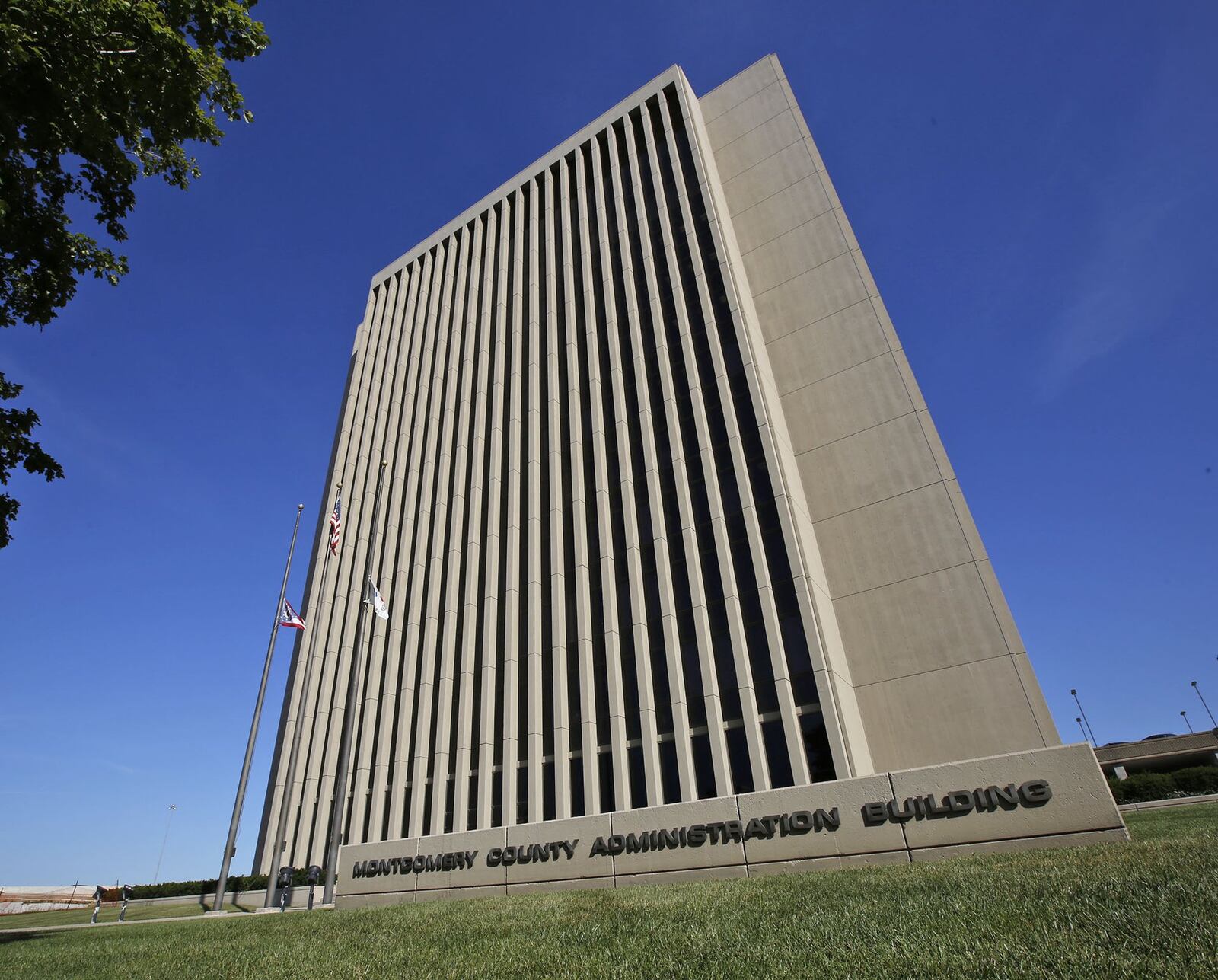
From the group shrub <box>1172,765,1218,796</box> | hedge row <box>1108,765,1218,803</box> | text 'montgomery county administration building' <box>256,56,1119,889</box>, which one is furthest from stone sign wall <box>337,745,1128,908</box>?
shrub <box>1172,765,1218,796</box>

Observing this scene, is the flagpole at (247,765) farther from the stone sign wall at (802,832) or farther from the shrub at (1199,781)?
the shrub at (1199,781)

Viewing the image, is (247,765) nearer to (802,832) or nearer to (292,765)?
(292,765)

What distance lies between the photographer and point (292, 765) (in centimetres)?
2419

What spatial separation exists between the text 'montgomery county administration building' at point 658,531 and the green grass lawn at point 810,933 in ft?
25.0

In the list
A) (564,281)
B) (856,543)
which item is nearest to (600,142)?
(564,281)

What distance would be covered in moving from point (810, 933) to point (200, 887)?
39.0 m

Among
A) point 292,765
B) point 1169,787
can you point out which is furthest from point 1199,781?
point 292,765

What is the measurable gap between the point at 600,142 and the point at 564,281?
402 inches

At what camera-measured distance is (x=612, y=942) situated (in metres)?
6.92

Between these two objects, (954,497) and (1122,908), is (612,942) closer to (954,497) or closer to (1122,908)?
(1122,908)

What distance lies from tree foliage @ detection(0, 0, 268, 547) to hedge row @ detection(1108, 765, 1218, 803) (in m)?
47.0

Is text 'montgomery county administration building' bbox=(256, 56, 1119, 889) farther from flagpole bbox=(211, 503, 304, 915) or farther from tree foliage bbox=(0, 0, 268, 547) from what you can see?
tree foliage bbox=(0, 0, 268, 547)

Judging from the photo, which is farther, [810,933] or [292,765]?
[292,765]

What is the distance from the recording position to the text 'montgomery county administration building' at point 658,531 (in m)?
23.0
